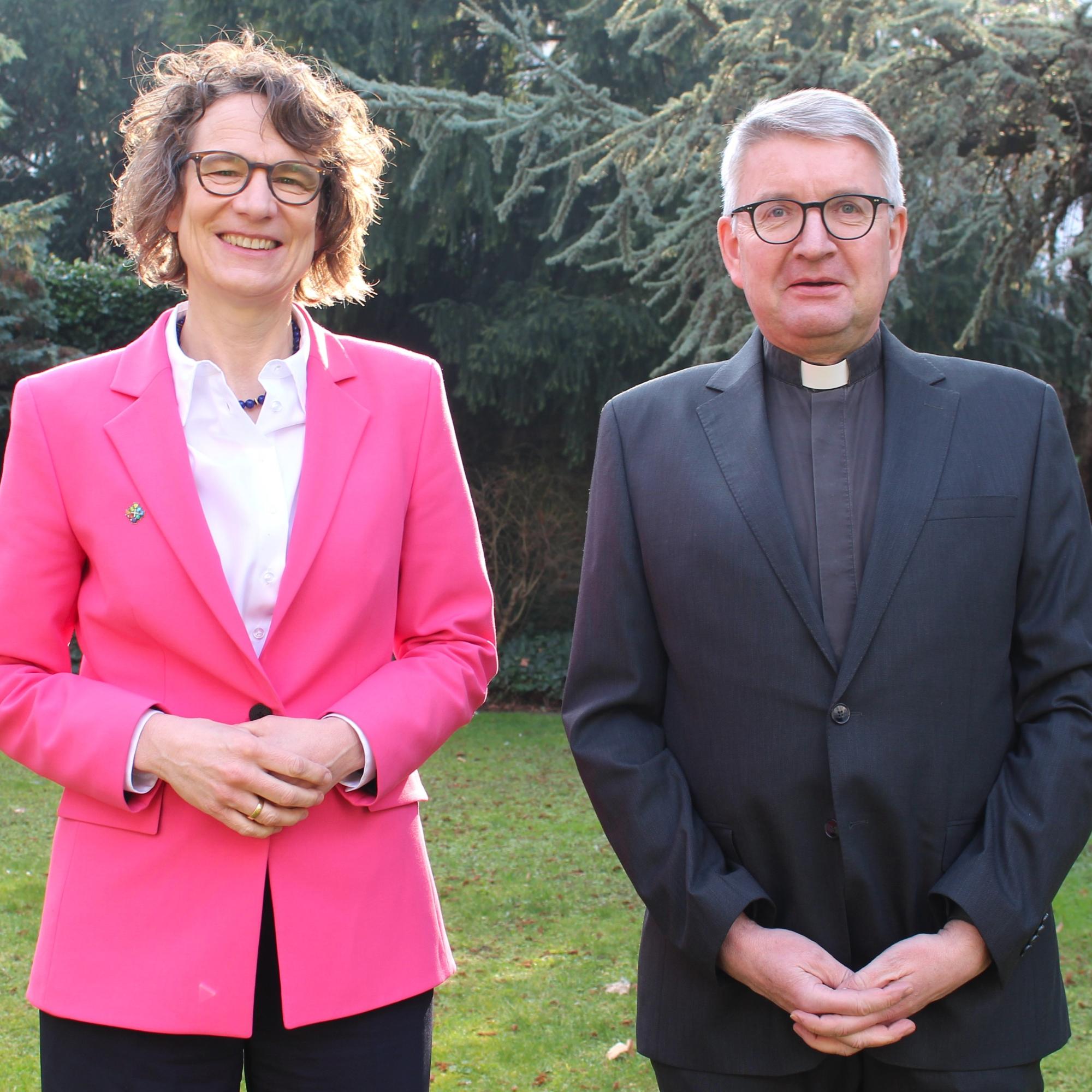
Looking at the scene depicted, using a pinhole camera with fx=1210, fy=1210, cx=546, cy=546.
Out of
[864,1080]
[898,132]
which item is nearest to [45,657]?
[864,1080]

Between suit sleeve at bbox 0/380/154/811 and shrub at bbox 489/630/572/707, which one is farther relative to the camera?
shrub at bbox 489/630/572/707

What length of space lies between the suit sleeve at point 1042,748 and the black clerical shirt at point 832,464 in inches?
11.2

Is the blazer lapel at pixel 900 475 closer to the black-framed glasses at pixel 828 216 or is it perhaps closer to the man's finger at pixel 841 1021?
the black-framed glasses at pixel 828 216

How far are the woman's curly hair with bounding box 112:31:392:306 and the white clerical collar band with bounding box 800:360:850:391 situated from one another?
38.0 inches

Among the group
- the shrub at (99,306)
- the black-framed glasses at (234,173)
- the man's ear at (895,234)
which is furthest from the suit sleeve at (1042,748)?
the shrub at (99,306)

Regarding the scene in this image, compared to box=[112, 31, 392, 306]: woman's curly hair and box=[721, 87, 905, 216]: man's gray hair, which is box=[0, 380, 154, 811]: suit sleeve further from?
box=[721, 87, 905, 216]: man's gray hair

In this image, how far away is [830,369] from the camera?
2.25 metres

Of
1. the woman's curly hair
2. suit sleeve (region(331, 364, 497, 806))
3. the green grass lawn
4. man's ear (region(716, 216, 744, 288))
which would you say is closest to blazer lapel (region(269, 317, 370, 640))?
suit sleeve (region(331, 364, 497, 806))

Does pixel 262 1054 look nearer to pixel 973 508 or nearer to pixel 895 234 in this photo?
pixel 973 508

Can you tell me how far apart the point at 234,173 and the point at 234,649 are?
876 mm

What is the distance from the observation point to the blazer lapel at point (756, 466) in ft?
6.79

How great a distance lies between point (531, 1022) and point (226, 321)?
10.7 ft

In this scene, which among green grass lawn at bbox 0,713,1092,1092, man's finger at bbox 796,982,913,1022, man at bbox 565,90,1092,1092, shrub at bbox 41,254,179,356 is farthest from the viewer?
shrub at bbox 41,254,179,356

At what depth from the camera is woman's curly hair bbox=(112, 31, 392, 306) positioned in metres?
2.24
